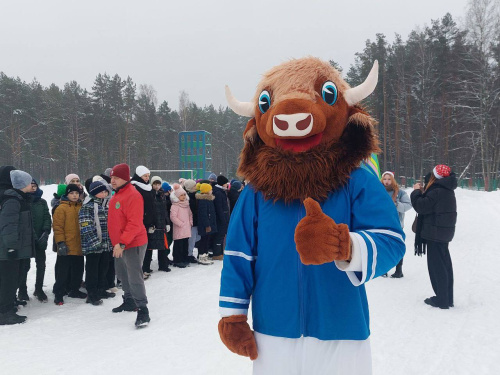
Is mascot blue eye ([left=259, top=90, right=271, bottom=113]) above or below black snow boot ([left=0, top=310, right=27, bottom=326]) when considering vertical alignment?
above

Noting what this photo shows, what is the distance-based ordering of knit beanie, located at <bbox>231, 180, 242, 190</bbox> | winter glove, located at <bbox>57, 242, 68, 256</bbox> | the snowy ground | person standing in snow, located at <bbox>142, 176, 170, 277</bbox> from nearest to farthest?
the snowy ground → winter glove, located at <bbox>57, 242, 68, 256</bbox> → person standing in snow, located at <bbox>142, 176, 170, 277</bbox> → knit beanie, located at <bbox>231, 180, 242, 190</bbox>

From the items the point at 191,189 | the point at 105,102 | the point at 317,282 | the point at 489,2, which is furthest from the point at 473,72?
the point at 105,102

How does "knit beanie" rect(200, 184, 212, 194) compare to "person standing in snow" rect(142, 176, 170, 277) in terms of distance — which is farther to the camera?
"knit beanie" rect(200, 184, 212, 194)

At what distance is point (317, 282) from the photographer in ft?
5.33

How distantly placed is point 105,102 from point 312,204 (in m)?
40.4

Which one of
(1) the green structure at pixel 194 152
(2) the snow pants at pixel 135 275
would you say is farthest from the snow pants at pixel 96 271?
(1) the green structure at pixel 194 152

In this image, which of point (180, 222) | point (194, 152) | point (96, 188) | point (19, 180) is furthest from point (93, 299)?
point (194, 152)

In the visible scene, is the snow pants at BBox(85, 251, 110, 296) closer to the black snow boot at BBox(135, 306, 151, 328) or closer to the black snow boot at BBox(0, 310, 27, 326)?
the black snow boot at BBox(0, 310, 27, 326)

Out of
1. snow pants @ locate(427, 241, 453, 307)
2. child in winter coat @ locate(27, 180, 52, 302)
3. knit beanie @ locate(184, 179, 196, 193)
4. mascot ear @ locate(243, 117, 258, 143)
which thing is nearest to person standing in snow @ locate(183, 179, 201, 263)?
knit beanie @ locate(184, 179, 196, 193)

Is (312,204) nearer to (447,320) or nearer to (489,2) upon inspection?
(447,320)

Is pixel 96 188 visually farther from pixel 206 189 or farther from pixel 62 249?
pixel 206 189

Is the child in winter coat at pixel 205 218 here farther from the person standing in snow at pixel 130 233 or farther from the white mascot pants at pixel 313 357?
the white mascot pants at pixel 313 357

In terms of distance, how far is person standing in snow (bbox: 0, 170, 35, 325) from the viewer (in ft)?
15.0

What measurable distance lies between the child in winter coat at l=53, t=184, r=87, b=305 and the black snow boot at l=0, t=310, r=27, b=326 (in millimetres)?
774
